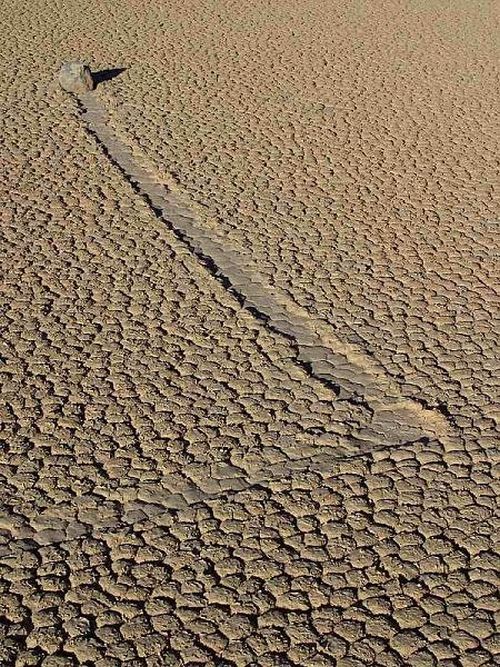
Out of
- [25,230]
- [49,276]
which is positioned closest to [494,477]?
[49,276]

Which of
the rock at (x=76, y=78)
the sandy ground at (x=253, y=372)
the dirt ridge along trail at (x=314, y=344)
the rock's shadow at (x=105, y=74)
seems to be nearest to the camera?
the sandy ground at (x=253, y=372)

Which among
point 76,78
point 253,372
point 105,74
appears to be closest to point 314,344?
point 253,372

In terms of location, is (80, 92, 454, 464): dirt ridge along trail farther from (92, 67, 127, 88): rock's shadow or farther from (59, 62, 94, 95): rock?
(92, 67, 127, 88): rock's shadow

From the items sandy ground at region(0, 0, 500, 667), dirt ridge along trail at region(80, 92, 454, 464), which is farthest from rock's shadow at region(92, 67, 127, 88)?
dirt ridge along trail at region(80, 92, 454, 464)

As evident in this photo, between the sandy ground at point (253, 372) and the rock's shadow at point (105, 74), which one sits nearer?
the sandy ground at point (253, 372)

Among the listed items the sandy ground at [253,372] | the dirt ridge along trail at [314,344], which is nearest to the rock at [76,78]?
the sandy ground at [253,372]

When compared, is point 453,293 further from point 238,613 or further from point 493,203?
point 238,613

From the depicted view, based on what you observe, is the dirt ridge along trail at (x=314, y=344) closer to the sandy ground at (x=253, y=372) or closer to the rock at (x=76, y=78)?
the sandy ground at (x=253, y=372)

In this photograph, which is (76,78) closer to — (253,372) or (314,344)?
(314,344)
